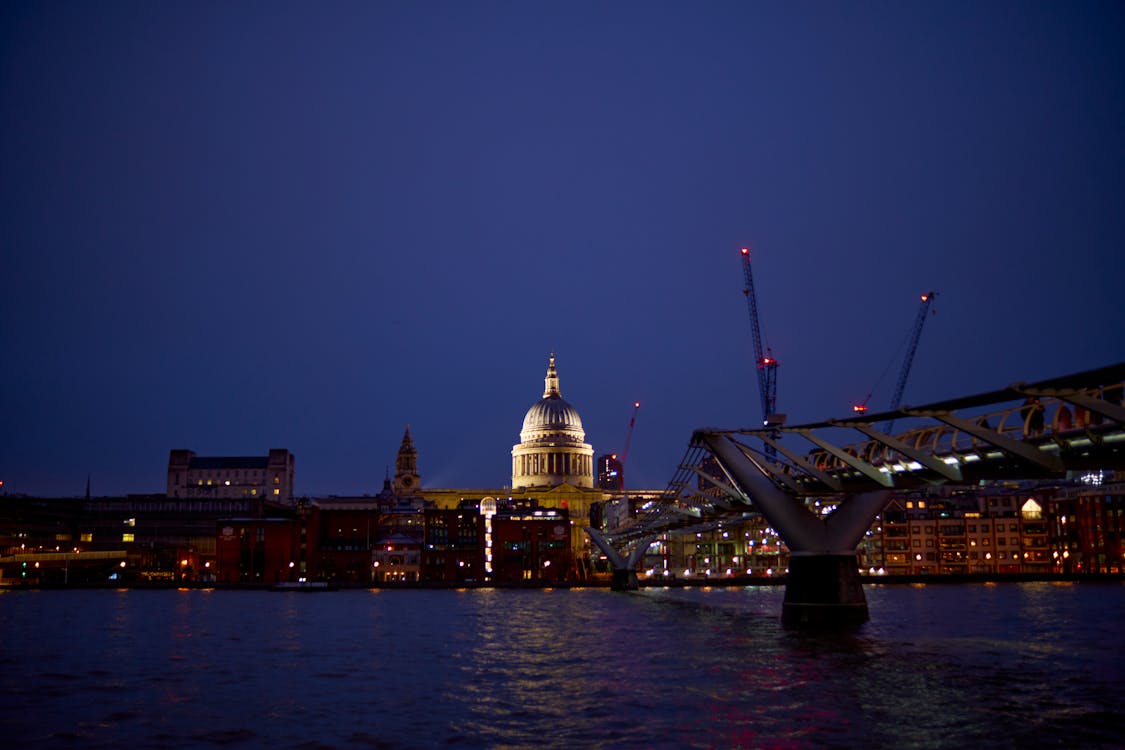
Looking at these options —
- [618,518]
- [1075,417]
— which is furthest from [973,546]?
[1075,417]

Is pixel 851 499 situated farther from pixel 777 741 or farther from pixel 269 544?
pixel 269 544

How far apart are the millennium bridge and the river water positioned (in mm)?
3823

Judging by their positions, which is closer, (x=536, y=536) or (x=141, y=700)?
(x=141, y=700)

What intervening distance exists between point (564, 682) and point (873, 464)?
854 inches

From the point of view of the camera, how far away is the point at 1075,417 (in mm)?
35312

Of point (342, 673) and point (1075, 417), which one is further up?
point (1075, 417)

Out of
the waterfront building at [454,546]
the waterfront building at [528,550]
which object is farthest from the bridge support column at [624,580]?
the waterfront building at [454,546]

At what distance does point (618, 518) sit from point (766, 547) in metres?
30.2

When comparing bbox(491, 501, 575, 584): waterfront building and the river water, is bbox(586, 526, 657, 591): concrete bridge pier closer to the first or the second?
bbox(491, 501, 575, 584): waterfront building

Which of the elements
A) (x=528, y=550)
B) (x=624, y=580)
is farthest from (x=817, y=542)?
(x=528, y=550)

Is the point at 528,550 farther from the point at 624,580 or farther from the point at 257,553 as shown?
the point at 257,553

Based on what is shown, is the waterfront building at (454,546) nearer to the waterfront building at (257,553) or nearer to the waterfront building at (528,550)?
the waterfront building at (528,550)

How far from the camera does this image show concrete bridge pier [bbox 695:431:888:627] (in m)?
58.3

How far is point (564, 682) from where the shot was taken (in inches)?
1479
